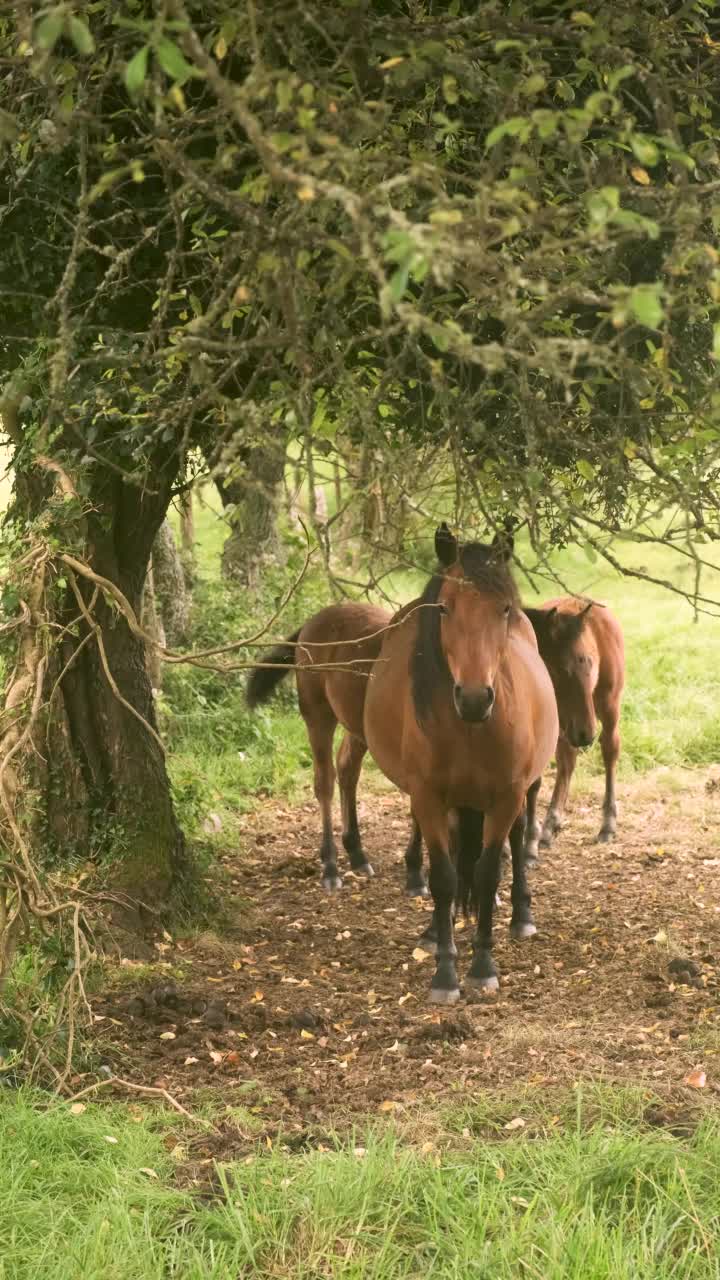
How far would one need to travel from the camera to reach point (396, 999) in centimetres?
585

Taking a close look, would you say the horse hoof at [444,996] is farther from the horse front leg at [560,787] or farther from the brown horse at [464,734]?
the horse front leg at [560,787]

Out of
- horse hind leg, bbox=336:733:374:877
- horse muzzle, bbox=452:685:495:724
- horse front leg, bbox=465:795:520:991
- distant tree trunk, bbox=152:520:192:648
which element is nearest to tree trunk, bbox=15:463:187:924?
horse front leg, bbox=465:795:520:991

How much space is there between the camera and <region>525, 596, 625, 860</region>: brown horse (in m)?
8.23

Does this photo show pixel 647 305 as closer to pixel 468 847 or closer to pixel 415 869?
pixel 468 847

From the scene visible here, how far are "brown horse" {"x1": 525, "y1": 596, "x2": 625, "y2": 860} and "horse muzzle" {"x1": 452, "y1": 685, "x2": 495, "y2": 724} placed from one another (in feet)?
8.44

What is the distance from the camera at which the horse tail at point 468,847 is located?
646 centimetres

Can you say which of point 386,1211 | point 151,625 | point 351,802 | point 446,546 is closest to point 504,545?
point 446,546

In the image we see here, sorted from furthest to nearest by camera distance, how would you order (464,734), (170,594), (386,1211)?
(170,594), (464,734), (386,1211)

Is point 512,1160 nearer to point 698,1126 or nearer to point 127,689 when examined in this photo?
point 698,1126

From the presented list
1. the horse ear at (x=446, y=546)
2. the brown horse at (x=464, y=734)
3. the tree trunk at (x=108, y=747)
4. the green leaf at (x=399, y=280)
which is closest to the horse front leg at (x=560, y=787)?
the brown horse at (x=464, y=734)

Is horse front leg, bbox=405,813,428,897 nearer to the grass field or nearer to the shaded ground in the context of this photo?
the shaded ground

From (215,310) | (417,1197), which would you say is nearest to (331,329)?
(215,310)

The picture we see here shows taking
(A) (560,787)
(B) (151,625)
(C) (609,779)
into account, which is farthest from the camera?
(A) (560,787)

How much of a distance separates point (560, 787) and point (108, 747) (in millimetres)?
3797
